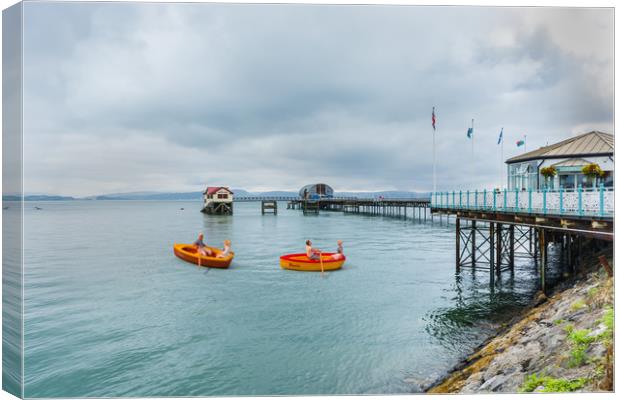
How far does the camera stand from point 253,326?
1191 cm

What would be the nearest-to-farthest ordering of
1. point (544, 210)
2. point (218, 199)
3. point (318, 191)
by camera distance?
1. point (544, 210)
2. point (218, 199)
3. point (318, 191)

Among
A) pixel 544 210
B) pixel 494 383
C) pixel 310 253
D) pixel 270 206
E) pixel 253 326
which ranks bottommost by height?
pixel 253 326

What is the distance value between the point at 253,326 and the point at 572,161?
14.9m

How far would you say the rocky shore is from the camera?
19.9 ft

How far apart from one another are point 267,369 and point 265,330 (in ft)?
8.37

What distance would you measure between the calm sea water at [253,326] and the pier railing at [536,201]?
12.4ft

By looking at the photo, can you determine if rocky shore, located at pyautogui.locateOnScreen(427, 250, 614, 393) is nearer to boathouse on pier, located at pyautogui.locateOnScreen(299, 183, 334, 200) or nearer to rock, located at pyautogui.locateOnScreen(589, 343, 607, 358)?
rock, located at pyautogui.locateOnScreen(589, 343, 607, 358)

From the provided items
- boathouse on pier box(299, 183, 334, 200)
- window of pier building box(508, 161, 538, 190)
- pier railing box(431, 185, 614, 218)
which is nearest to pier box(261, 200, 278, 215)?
boathouse on pier box(299, 183, 334, 200)

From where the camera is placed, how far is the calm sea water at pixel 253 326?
340 inches

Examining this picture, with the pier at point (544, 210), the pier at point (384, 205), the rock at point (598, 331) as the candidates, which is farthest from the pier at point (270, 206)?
the rock at point (598, 331)

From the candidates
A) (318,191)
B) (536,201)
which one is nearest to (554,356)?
(536,201)

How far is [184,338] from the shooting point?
10938 millimetres

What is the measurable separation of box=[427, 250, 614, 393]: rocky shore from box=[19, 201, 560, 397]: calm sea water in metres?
1.17

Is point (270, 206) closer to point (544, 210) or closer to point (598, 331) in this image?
point (544, 210)
